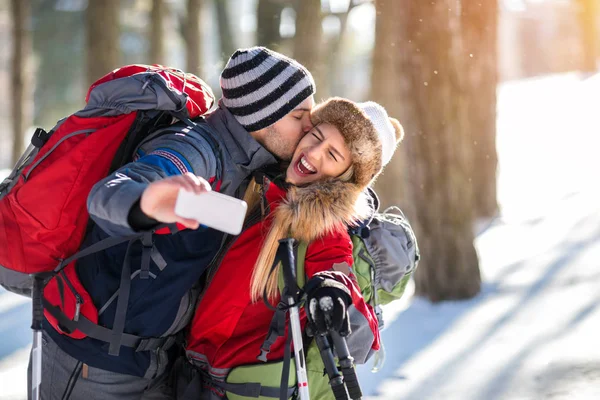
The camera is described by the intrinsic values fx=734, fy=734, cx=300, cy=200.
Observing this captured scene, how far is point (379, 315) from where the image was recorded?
9.87ft

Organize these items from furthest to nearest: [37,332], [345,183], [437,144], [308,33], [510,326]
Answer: [308,33]
[437,144]
[510,326]
[345,183]
[37,332]

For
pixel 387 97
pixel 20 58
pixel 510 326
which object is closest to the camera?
pixel 510 326

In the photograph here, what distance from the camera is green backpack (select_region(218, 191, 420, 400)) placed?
2.48m

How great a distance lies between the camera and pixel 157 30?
15.4 metres

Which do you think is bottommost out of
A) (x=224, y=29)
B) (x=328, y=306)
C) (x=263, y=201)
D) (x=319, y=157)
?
(x=224, y=29)

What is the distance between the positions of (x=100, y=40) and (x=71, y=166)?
8.41 metres

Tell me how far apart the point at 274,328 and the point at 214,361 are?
0.26 metres

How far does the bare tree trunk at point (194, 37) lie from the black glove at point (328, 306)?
39.6 ft

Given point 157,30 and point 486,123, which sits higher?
point 157,30

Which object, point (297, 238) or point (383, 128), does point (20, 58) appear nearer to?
point (383, 128)

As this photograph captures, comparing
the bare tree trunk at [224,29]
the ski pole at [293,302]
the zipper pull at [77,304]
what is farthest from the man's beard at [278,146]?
the bare tree trunk at [224,29]

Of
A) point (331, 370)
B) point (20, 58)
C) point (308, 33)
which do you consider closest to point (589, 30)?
point (308, 33)

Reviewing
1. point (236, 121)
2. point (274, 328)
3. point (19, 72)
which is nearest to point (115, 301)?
point (274, 328)

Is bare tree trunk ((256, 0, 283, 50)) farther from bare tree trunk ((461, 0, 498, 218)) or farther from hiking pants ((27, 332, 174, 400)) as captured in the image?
hiking pants ((27, 332, 174, 400))
